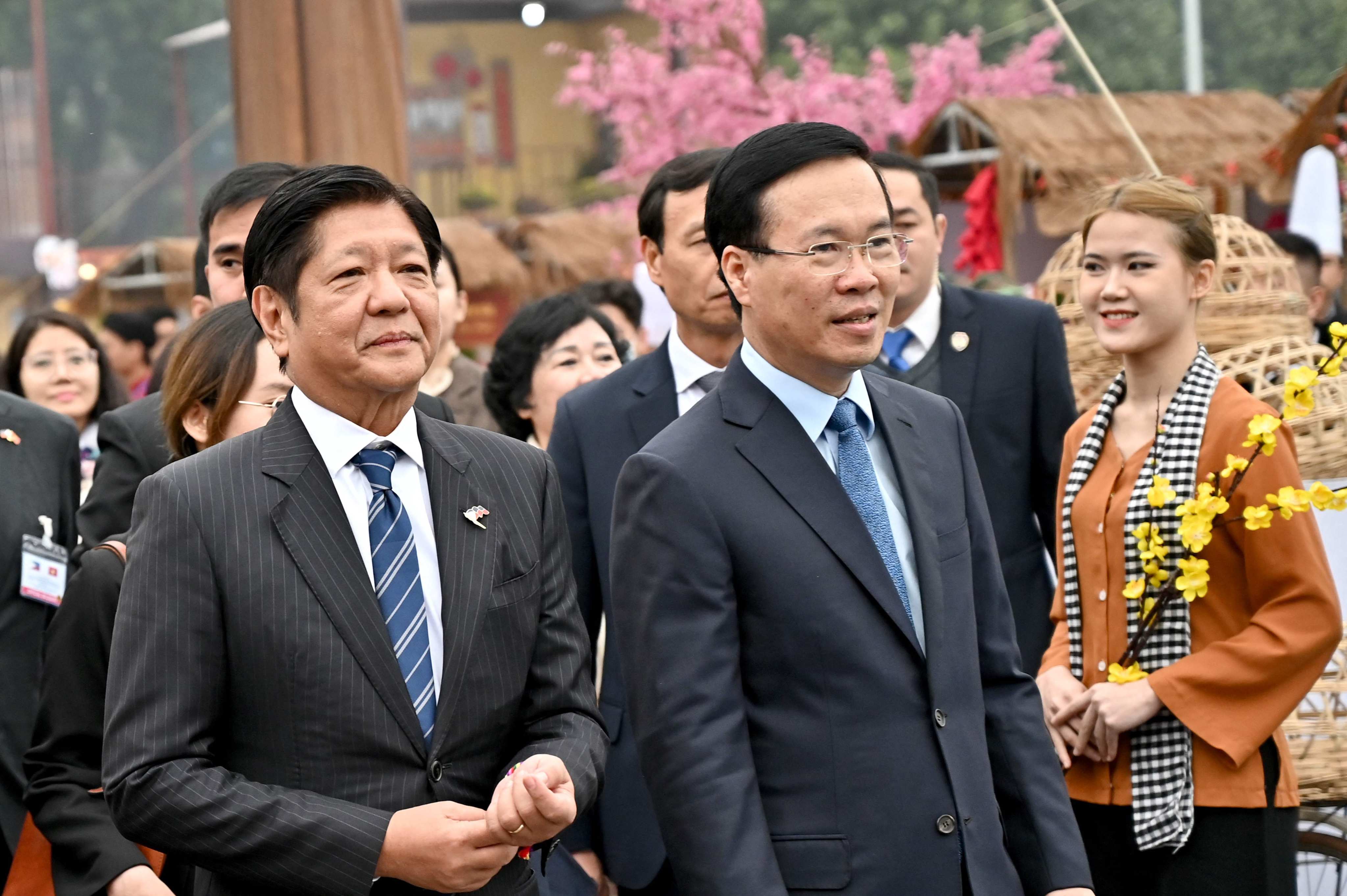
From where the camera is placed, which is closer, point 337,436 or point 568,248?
point 337,436

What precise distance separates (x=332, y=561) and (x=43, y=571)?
2177 mm

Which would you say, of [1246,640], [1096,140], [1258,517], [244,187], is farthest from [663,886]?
[1096,140]

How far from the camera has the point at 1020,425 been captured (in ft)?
13.1

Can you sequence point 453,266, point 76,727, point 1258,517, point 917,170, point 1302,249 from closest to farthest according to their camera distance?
point 76,727 < point 1258,517 < point 917,170 < point 453,266 < point 1302,249

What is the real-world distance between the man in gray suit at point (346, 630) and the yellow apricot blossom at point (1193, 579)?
4.59ft

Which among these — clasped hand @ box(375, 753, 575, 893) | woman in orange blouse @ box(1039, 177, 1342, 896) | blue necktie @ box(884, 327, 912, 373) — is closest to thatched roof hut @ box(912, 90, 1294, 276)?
blue necktie @ box(884, 327, 912, 373)

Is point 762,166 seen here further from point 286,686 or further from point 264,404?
point 264,404

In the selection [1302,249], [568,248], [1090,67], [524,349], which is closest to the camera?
[524,349]

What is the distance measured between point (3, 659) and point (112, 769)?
2.11m

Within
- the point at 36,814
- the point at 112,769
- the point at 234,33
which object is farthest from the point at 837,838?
the point at 234,33

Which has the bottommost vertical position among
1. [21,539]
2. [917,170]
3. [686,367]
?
[21,539]

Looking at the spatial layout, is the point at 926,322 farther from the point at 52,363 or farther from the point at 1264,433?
the point at 52,363

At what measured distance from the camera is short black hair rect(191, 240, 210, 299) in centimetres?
439

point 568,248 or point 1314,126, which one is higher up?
point 1314,126
